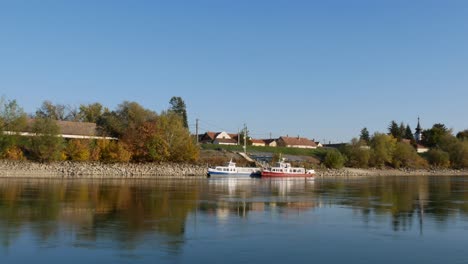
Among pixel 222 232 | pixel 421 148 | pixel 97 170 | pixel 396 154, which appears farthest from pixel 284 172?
pixel 421 148

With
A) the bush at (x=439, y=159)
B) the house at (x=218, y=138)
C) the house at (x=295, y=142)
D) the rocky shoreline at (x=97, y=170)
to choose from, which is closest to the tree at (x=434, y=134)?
the bush at (x=439, y=159)

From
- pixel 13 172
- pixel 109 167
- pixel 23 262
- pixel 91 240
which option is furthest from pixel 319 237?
pixel 109 167

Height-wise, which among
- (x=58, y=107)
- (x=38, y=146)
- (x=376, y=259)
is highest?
(x=58, y=107)

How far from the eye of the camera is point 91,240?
18.1 meters

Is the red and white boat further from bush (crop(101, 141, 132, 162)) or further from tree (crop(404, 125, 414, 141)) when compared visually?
tree (crop(404, 125, 414, 141))

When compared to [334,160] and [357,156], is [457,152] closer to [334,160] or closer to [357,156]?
[357,156]

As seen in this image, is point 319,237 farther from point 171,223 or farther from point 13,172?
point 13,172

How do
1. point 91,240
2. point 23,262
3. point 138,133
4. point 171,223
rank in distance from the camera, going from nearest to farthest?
point 23,262, point 91,240, point 171,223, point 138,133

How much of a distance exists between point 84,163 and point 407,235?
59.7 metres

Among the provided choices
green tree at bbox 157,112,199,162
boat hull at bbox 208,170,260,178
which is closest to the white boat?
boat hull at bbox 208,170,260,178

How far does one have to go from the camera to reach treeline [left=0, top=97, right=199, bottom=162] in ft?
234

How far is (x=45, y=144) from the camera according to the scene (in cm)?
7144

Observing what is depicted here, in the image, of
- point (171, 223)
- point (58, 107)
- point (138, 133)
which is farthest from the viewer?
point (58, 107)

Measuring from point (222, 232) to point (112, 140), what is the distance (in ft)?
222
